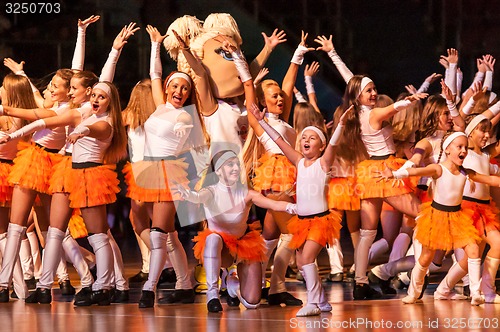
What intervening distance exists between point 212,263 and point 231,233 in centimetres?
23

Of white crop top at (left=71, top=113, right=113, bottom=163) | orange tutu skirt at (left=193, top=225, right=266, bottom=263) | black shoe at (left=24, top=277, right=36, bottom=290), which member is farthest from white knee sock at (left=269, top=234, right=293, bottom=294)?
black shoe at (left=24, top=277, right=36, bottom=290)

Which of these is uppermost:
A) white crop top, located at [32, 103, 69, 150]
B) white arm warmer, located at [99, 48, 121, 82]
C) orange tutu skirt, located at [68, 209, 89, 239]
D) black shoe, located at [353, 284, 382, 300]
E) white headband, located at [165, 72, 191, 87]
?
white arm warmer, located at [99, 48, 121, 82]

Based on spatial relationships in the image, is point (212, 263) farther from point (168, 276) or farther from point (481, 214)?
point (168, 276)

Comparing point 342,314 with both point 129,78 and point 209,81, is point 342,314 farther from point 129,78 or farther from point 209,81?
point 129,78

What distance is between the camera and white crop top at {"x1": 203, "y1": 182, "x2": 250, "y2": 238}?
22.9 feet

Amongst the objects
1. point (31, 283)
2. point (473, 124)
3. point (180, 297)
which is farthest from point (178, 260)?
point (473, 124)

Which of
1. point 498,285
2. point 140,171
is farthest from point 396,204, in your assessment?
point 140,171

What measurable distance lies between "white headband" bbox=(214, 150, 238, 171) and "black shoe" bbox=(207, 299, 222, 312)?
78cm

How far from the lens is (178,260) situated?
24.2 feet

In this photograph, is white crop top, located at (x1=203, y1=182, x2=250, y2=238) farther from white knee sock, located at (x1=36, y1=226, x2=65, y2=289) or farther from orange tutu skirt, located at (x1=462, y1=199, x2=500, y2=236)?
orange tutu skirt, located at (x1=462, y1=199, x2=500, y2=236)

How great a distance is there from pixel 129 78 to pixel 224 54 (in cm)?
481

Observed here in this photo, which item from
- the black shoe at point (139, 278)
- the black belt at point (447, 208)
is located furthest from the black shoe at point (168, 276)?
the black belt at point (447, 208)

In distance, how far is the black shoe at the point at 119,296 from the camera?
7.42 meters

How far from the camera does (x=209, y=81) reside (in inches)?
296
